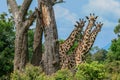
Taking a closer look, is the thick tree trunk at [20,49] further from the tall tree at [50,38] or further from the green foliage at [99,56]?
the green foliage at [99,56]

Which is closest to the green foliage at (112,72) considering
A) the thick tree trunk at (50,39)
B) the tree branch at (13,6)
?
the thick tree trunk at (50,39)

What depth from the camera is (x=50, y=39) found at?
17359 millimetres

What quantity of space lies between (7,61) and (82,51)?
5956mm

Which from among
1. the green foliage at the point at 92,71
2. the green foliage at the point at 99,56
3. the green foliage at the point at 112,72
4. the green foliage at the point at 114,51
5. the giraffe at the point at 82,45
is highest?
the green foliage at the point at 99,56

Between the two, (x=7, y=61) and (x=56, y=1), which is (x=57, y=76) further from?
(x=7, y=61)

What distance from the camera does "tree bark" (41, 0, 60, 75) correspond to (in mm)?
17094

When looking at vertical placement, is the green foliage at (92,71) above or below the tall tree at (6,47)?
below

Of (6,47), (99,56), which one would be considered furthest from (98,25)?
(99,56)

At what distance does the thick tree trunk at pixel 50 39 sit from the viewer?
17.1m

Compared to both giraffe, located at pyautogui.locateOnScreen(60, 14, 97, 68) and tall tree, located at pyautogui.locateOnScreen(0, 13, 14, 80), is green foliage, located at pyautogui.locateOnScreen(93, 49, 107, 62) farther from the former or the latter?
A: giraffe, located at pyautogui.locateOnScreen(60, 14, 97, 68)

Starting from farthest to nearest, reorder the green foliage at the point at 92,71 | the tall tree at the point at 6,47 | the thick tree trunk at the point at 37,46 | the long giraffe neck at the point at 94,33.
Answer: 1. the tall tree at the point at 6,47
2. the long giraffe neck at the point at 94,33
3. the thick tree trunk at the point at 37,46
4. the green foliage at the point at 92,71

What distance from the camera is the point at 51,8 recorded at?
56.6ft

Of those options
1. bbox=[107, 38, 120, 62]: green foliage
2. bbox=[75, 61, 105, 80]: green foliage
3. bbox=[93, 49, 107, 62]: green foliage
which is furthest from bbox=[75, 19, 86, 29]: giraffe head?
bbox=[93, 49, 107, 62]: green foliage

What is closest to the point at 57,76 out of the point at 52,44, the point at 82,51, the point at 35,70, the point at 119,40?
the point at 35,70
